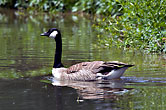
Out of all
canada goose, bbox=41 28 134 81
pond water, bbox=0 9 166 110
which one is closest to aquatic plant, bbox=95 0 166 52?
pond water, bbox=0 9 166 110

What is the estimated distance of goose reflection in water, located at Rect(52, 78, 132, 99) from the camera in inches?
361

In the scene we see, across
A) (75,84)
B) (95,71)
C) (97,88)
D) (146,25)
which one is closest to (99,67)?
(95,71)

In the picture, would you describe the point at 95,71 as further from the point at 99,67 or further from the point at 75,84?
the point at 75,84

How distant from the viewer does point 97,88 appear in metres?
9.98

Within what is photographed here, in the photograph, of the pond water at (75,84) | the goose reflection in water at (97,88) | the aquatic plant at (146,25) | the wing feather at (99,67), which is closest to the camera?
the pond water at (75,84)

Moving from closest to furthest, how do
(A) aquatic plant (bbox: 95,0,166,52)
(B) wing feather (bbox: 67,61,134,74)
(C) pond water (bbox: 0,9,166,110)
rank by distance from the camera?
1. (C) pond water (bbox: 0,9,166,110)
2. (B) wing feather (bbox: 67,61,134,74)
3. (A) aquatic plant (bbox: 95,0,166,52)

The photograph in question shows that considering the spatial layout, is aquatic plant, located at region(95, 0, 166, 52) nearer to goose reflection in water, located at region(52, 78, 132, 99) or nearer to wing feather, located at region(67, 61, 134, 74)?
wing feather, located at region(67, 61, 134, 74)

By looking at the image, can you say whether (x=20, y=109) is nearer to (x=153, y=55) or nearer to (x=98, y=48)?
(x=153, y=55)

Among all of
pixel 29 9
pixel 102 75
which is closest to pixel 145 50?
pixel 102 75

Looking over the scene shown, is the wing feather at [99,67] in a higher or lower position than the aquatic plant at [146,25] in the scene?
lower

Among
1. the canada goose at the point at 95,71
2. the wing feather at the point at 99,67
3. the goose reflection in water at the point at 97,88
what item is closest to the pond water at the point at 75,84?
the goose reflection in water at the point at 97,88

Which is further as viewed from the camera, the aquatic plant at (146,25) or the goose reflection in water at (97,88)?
the aquatic plant at (146,25)

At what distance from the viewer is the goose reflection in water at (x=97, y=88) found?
9180 millimetres

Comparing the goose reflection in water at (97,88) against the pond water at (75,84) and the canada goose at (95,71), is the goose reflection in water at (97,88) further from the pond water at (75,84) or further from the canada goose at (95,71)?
the canada goose at (95,71)
